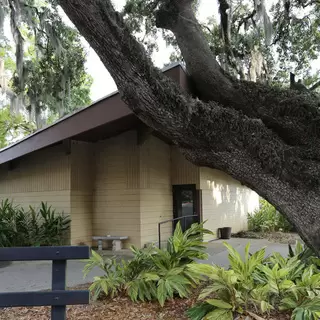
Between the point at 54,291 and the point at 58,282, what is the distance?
3.0 inches

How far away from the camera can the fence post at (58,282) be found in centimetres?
302

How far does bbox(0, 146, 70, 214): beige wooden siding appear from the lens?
34.9ft

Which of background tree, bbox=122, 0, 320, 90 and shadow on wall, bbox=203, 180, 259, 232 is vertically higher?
background tree, bbox=122, 0, 320, 90

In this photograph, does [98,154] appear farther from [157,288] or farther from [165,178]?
[157,288]

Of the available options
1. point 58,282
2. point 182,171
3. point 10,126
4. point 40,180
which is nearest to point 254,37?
point 182,171

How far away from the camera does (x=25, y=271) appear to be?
8008 millimetres

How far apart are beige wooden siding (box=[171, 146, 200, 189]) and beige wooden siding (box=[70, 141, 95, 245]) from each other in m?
2.68

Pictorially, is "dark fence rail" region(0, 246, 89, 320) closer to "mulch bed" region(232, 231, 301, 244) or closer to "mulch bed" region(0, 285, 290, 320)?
"mulch bed" region(0, 285, 290, 320)

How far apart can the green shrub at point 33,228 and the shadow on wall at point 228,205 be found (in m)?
4.71

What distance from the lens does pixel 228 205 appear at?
46.1ft

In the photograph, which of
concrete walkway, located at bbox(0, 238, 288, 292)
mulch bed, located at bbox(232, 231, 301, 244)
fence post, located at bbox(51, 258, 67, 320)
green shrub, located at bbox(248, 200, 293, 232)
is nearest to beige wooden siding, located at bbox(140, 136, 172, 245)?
concrete walkway, located at bbox(0, 238, 288, 292)

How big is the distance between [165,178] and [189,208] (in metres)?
1.30

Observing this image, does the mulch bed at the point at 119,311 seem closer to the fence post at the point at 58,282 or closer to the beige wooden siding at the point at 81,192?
the fence post at the point at 58,282

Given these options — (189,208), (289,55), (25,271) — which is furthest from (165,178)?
(289,55)
